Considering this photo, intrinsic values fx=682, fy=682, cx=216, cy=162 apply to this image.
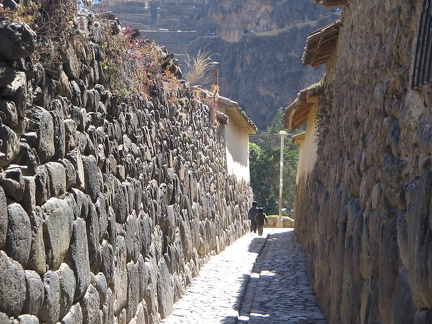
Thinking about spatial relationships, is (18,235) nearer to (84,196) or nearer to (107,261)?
(84,196)

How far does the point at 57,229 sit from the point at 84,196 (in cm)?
78

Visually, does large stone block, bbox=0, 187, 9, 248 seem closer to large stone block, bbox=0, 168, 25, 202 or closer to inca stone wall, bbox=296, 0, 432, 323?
large stone block, bbox=0, 168, 25, 202

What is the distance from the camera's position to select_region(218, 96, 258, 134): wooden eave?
17625 mm

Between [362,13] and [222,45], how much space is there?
218 feet

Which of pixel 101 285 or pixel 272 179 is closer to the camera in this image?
pixel 101 285

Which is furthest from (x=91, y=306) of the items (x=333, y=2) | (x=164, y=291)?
(x=333, y=2)

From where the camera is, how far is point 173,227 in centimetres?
946

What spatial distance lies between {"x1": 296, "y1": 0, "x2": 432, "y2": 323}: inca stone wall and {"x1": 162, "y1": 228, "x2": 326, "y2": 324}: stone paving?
497 mm

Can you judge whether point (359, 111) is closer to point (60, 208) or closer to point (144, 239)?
point (144, 239)

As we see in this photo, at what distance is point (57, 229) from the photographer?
14.8ft

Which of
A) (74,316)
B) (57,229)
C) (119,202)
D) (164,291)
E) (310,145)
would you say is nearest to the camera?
(57,229)

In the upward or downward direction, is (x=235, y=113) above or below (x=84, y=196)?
above

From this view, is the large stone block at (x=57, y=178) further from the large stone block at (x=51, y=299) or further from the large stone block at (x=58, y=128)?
the large stone block at (x=51, y=299)

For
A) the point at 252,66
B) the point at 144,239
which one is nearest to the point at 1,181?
the point at 144,239
